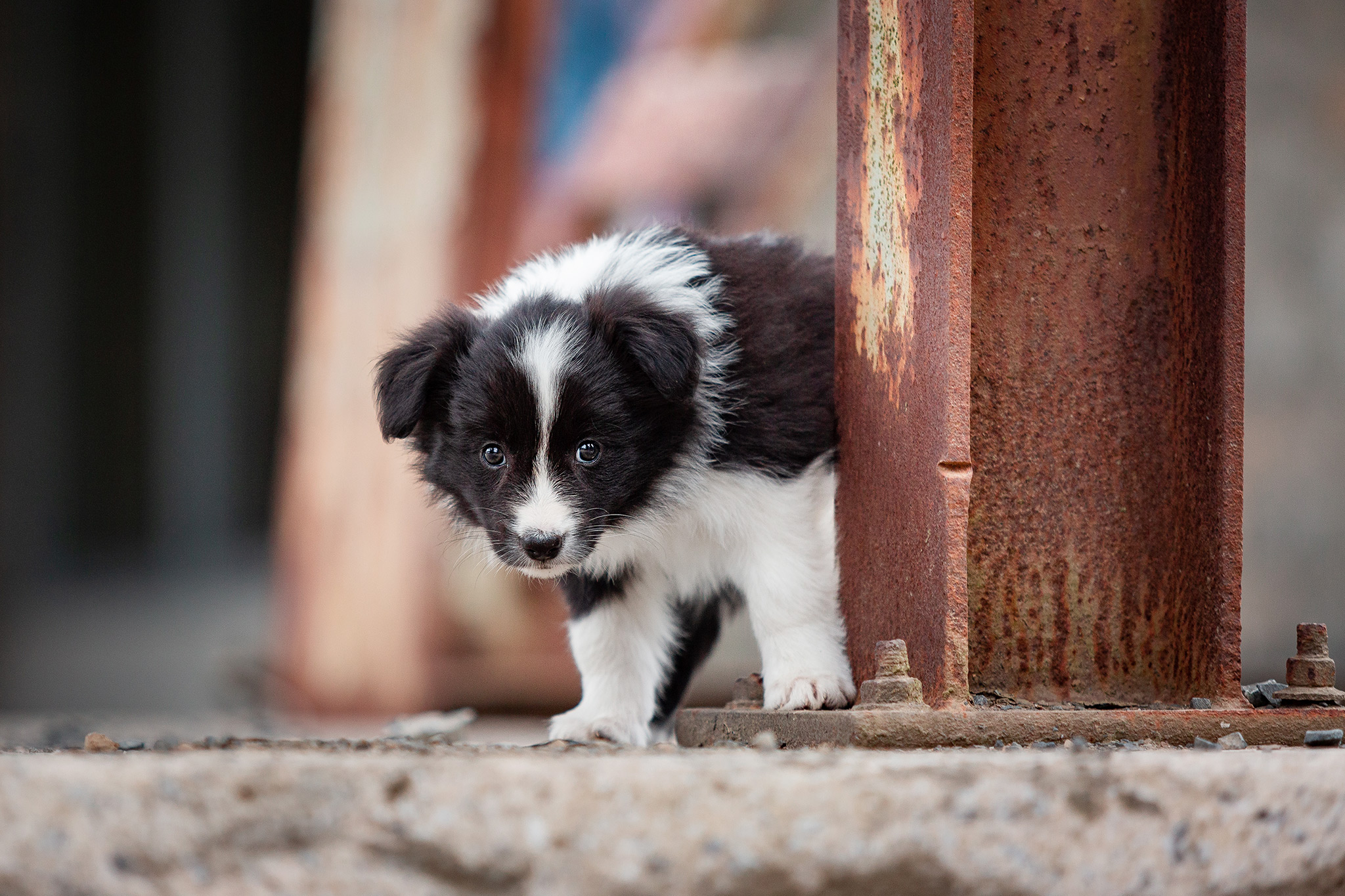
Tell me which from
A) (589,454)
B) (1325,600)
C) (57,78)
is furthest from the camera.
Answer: (57,78)

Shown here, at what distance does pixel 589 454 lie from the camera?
3.47m

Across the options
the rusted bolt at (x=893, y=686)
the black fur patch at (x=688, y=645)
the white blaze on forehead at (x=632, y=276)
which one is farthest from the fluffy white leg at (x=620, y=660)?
the rusted bolt at (x=893, y=686)

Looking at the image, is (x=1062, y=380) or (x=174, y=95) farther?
(x=174, y=95)

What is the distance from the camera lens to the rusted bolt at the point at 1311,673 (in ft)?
9.26

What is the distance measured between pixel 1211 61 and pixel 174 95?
965 cm

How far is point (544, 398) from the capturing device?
342 cm

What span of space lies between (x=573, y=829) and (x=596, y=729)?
71.5 inches

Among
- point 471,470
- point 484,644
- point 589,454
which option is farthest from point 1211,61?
point 484,644

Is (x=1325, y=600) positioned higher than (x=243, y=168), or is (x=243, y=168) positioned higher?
(x=243, y=168)

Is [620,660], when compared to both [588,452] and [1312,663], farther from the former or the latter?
[1312,663]

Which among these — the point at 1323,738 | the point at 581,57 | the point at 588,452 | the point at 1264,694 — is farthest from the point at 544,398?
the point at 581,57

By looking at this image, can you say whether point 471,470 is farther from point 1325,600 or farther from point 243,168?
point 243,168

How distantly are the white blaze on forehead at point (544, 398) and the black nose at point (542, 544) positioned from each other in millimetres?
37

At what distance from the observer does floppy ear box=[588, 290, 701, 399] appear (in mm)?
3348
